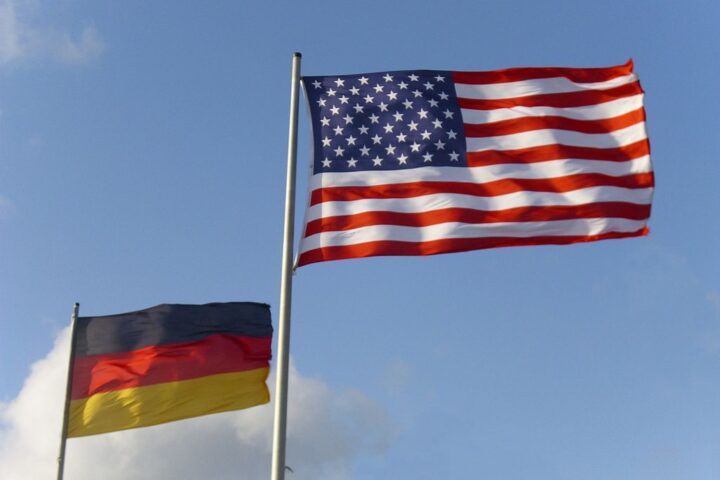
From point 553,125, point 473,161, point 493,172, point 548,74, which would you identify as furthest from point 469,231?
point 548,74

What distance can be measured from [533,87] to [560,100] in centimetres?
56

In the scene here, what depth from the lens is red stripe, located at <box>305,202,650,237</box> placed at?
18594 mm

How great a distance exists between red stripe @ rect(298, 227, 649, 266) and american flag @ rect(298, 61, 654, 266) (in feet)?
0.06

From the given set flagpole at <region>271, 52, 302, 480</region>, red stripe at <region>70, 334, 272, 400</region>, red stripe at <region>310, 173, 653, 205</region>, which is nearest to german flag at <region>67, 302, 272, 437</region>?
red stripe at <region>70, 334, 272, 400</region>

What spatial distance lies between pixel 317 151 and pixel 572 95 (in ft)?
16.6

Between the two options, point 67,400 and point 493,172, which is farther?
point 67,400

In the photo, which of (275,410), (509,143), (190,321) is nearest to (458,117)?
(509,143)

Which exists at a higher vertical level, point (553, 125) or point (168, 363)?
point (553, 125)

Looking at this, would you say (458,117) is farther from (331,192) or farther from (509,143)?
(331,192)

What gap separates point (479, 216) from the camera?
19.1 metres

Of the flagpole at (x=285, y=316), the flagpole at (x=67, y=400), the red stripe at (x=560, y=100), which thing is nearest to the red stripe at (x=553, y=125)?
the red stripe at (x=560, y=100)

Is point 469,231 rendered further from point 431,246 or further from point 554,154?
point 554,154

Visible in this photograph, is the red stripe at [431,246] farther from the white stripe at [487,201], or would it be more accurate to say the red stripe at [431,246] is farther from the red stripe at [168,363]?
the red stripe at [168,363]

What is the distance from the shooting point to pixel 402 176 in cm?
1942
